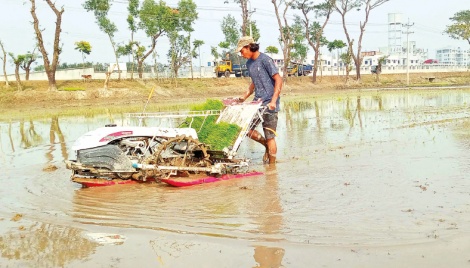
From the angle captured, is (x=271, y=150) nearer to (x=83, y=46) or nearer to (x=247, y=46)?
(x=247, y=46)

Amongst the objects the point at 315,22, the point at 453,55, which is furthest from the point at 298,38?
the point at 453,55

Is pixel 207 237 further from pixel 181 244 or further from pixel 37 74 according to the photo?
pixel 37 74

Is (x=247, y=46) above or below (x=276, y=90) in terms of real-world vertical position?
above

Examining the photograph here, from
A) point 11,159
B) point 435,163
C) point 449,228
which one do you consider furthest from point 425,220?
point 11,159

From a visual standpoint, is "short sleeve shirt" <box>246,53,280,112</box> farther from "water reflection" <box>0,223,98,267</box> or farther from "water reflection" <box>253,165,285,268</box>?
"water reflection" <box>0,223,98,267</box>

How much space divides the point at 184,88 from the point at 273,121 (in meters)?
29.3

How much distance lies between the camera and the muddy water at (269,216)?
11.8ft

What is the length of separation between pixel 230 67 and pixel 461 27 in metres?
28.9

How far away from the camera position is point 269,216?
4574mm

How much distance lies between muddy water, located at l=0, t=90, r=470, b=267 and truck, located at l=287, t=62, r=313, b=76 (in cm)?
4412

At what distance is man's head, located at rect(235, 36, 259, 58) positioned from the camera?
22.9 ft

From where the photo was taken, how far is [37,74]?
4159cm

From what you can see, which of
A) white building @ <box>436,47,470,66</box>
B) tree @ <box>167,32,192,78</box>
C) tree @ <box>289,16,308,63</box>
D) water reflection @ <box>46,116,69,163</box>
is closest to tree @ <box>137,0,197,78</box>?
tree @ <box>167,32,192,78</box>

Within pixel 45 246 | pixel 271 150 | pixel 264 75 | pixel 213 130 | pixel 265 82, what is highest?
pixel 264 75
